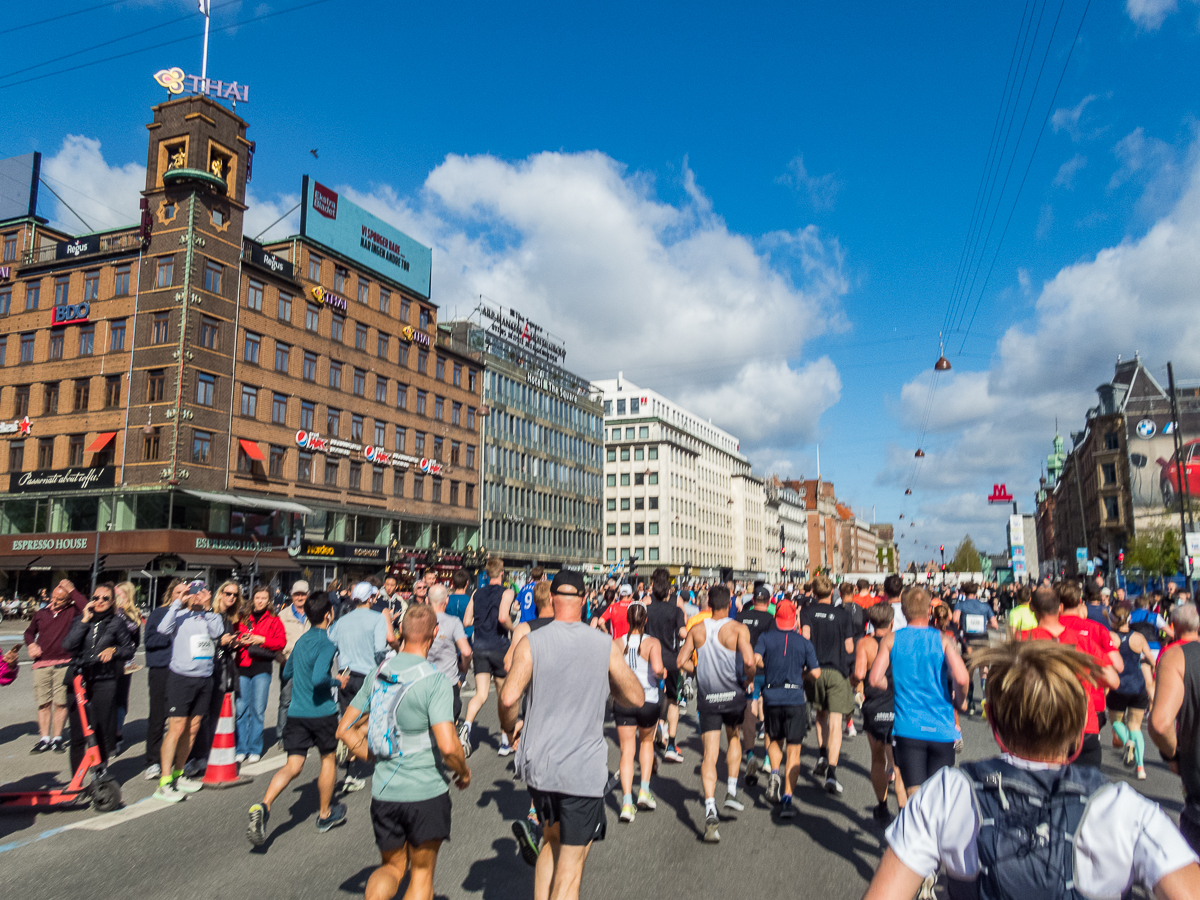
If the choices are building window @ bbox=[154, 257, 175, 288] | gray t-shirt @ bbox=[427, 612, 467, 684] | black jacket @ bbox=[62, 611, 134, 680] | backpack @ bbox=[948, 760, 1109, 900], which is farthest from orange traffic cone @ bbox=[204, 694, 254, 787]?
building window @ bbox=[154, 257, 175, 288]

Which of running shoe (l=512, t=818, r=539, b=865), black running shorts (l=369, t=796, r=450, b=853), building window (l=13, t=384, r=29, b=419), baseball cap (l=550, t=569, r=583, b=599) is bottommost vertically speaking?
running shoe (l=512, t=818, r=539, b=865)

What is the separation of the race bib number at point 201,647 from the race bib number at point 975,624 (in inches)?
451

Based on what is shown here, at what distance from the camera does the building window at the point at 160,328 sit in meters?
40.0

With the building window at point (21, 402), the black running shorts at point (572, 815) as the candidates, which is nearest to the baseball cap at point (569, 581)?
the black running shorts at point (572, 815)

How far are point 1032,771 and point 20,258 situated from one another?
5503 cm

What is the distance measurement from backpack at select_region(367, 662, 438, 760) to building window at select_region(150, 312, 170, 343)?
40.8 metres

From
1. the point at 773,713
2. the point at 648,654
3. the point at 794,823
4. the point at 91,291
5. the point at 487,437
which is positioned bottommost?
the point at 794,823

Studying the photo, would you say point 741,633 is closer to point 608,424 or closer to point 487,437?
point 487,437

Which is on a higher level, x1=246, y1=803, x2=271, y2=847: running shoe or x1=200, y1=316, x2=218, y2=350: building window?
x1=200, y1=316, x2=218, y2=350: building window

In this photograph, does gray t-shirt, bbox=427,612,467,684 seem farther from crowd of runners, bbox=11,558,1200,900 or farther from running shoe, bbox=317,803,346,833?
running shoe, bbox=317,803,346,833

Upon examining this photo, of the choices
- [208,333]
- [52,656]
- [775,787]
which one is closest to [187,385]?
[208,333]

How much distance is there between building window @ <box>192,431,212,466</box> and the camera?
39.8m

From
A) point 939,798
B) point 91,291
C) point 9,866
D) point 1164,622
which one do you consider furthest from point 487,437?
point 939,798

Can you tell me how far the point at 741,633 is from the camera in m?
7.39
